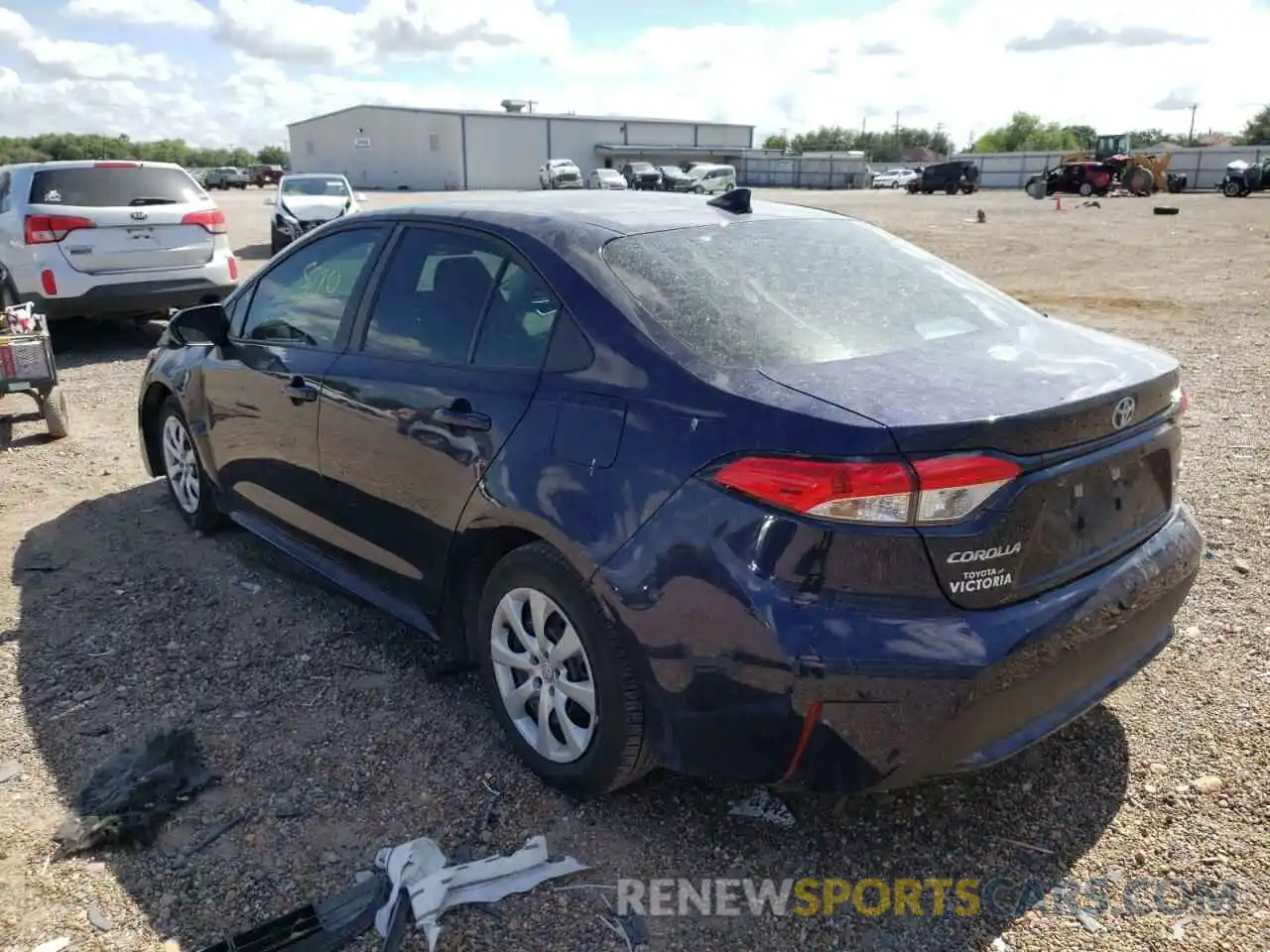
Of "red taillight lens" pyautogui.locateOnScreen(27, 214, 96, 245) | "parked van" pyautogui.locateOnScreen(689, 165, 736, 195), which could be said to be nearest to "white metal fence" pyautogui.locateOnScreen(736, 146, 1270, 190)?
→ "parked van" pyautogui.locateOnScreen(689, 165, 736, 195)

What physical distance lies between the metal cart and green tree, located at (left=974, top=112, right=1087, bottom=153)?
365 ft

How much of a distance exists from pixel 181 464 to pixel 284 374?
156 centimetres

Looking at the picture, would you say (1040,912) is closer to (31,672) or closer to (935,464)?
(935,464)

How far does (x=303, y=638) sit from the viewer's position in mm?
3922

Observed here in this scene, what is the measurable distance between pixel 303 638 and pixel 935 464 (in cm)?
274

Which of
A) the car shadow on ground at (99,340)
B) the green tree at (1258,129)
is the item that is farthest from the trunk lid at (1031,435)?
the green tree at (1258,129)

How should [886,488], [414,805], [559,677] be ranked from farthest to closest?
[414,805], [559,677], [886,488]

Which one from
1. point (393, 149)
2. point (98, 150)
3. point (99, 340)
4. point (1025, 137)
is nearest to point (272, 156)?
point (98, 150)

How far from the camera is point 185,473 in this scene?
503cm

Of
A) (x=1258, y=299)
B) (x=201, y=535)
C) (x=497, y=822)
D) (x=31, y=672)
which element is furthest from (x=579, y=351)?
(x=1258, y=299)

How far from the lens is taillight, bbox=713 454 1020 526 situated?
2.17 metres

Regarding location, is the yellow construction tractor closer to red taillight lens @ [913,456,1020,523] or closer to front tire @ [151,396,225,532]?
front tire @ [151,396,225,532]

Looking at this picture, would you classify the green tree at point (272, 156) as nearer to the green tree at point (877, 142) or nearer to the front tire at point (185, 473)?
the green tree at point (877, 142)

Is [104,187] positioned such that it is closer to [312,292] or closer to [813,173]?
[312,292]
